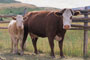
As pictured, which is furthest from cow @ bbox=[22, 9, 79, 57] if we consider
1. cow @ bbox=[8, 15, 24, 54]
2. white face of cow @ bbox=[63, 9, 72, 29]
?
cow @ bbox=[8, 15, 24, 54]

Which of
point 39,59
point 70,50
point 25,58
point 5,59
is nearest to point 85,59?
point 70,50

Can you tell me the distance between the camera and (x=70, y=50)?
28.6 feet

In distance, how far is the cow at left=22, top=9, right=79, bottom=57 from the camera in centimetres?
738

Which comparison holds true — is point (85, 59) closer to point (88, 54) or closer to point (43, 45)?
point (88, 54)

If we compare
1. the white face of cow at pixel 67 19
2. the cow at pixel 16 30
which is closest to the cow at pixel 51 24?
the white face of cow at pixel 67 19

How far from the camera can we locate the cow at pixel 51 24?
291 inches

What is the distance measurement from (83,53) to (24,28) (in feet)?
9.23

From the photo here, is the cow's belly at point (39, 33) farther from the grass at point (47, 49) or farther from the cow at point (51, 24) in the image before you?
the grass at point (47, 49)

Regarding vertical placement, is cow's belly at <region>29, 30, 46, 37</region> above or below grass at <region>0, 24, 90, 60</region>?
above

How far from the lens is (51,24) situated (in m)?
7.80

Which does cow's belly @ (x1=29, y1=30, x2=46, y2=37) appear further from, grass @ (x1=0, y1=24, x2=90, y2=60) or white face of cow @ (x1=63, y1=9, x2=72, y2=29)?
white face of cow @ (x1=63, y1=9, x2=72, y2=29)

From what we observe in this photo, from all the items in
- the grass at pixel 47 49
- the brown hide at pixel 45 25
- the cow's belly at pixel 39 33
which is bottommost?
the grass at pixel 47 49

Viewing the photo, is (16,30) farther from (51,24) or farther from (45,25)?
(51,24)

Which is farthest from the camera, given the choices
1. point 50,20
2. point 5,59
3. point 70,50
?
point 70,50
